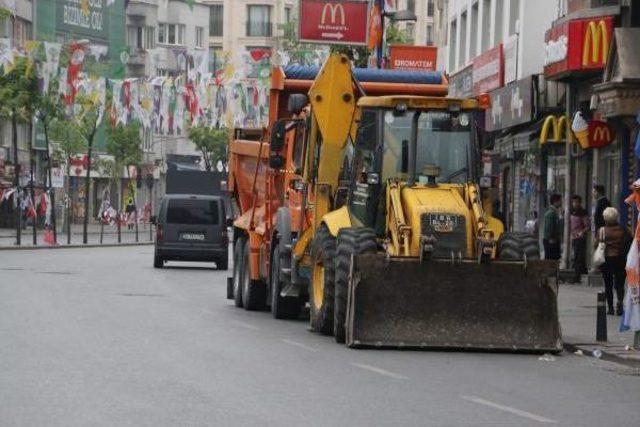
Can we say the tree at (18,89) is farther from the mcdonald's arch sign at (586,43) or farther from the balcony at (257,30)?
the balcony at (257,30)

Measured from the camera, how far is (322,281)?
920 inches

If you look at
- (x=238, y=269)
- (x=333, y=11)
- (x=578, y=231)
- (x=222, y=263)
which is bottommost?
(x=222, y=263)

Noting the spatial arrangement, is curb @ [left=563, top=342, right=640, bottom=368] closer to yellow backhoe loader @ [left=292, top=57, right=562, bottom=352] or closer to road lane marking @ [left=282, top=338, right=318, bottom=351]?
yellow backhoe loader @ [left=292, top=57, right=562, bottom=352]

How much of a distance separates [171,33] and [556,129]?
317 ft

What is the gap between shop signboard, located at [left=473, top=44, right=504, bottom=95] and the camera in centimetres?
4834

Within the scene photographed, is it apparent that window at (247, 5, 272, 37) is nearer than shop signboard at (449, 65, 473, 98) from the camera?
No

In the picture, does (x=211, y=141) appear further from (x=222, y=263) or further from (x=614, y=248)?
(x=614, y=248)

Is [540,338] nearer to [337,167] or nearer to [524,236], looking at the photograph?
[524,236]

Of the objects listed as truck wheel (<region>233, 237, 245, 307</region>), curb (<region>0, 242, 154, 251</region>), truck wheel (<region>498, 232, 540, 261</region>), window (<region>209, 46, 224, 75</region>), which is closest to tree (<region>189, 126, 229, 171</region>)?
window (<region>209, 46, 224, 75</region>)

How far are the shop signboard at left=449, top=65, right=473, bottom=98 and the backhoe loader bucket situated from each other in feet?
105

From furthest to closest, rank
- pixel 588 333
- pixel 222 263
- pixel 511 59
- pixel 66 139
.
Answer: pixel 66 139 → pixel 222 263 → pixel 511 59 → pixel 588 333

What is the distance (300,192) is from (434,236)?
177 inches

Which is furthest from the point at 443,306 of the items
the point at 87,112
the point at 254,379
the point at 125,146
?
the point at 125,146

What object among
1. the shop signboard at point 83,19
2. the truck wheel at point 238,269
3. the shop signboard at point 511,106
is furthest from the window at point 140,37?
the truck wheel at point 238,269
